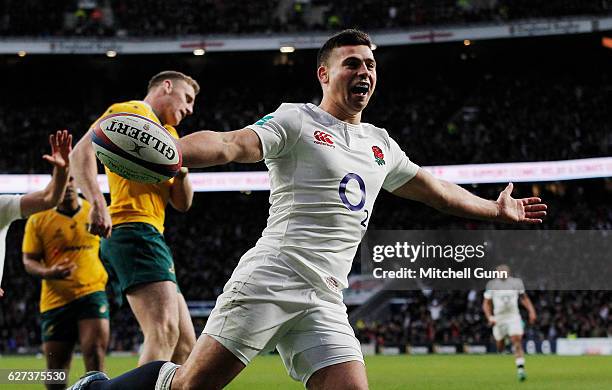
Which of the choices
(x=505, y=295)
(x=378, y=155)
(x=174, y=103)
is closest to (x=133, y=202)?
(x=174, y=103)

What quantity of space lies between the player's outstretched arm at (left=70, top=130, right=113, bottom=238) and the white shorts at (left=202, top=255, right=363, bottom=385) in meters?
1.33

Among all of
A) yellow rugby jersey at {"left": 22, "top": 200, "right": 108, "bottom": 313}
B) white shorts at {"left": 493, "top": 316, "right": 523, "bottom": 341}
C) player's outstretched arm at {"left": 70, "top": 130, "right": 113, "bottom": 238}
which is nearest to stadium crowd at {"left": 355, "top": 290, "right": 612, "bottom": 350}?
white shorts at {"left": 493, "top": 316, "right": 523, "bottom": 341}

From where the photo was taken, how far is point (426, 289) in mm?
29750

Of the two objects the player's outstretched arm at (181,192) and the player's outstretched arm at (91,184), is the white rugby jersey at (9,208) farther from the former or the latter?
the player's outstretched arm at (181,192)

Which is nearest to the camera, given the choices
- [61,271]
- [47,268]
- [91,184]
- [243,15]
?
[91,184]

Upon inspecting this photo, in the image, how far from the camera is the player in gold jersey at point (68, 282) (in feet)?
24.7

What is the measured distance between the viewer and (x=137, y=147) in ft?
11.2

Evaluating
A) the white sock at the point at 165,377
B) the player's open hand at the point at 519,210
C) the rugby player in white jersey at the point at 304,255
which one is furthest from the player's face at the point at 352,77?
the white sock at the point at 165,377

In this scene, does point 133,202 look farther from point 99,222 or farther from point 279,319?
point 279,319

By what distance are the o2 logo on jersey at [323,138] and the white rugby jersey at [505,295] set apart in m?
12.1

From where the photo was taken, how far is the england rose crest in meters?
4.45

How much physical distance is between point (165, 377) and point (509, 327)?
12242 millimetres

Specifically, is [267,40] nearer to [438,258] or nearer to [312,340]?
[438,258]

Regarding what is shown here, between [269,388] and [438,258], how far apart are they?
19.7 m
